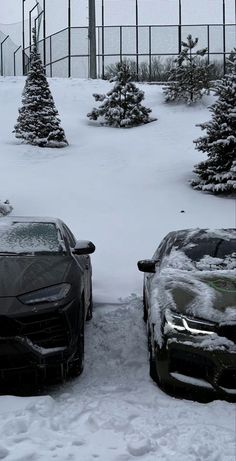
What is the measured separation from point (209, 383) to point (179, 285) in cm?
99

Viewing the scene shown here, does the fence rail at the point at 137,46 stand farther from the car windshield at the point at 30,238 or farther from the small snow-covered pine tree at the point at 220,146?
the car windshield at the point at 30,238

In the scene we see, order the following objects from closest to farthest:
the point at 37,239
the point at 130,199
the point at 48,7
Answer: the point at 37,239, the point at 130,199, the point at 48,7

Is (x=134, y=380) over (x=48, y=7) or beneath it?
beneath

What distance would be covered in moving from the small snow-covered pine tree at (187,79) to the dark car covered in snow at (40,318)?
710 inches

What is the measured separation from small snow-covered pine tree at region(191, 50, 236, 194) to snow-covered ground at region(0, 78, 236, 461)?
0.55 m

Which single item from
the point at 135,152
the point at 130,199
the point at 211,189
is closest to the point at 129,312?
the point at 130,199

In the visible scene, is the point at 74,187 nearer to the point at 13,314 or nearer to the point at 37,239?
the point at 37,239

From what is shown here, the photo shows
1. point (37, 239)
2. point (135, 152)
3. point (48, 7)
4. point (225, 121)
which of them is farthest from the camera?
point (48, 7)

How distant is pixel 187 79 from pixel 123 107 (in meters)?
3.50

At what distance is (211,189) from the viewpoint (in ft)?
43.1

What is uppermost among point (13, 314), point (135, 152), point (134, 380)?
point (135, 152)

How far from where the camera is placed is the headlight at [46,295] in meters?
4.32

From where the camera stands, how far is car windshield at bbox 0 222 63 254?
5.41 metres

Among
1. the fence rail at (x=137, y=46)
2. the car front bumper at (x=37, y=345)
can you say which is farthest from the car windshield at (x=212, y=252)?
the fence rail at (x=137, y=46)
